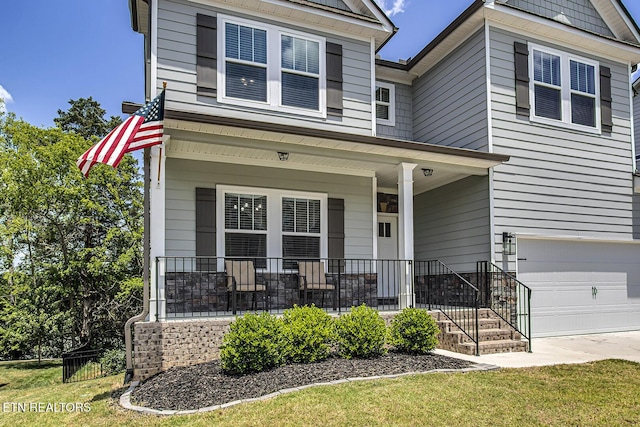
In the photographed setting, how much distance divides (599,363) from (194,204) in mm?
6648

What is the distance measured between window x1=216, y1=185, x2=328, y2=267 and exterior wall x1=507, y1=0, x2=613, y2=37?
5999 millimetres

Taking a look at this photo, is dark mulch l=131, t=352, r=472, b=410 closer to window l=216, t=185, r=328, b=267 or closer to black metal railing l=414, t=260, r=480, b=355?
black metal railing l=414, t=260, r=480, b=355

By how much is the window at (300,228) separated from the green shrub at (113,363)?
389cm

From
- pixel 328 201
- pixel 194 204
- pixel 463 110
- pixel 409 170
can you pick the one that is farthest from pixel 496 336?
pixel 194 204

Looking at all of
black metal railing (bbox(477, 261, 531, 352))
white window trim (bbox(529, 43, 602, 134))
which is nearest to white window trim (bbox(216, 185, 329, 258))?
black metal railing (bbox(477, 261, 531, 352))

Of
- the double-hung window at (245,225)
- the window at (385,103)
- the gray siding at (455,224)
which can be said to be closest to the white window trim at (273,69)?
the double-hung window at (245,225)

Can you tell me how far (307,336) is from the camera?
635 centimetres

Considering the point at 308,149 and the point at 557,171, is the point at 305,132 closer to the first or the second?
the point at 308,149

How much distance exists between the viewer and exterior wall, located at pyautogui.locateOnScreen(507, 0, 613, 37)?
400 inches

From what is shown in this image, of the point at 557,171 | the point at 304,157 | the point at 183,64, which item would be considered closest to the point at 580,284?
the point at 557,171

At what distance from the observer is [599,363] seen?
6676 mm

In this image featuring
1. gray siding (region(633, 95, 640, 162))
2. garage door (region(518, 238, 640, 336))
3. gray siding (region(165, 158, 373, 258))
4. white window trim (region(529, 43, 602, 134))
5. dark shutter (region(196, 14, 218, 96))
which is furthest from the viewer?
gray siding (region(633, 95, 640, 162))

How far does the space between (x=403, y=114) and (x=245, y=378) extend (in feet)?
26.4

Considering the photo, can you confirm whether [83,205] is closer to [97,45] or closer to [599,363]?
[97,45]
